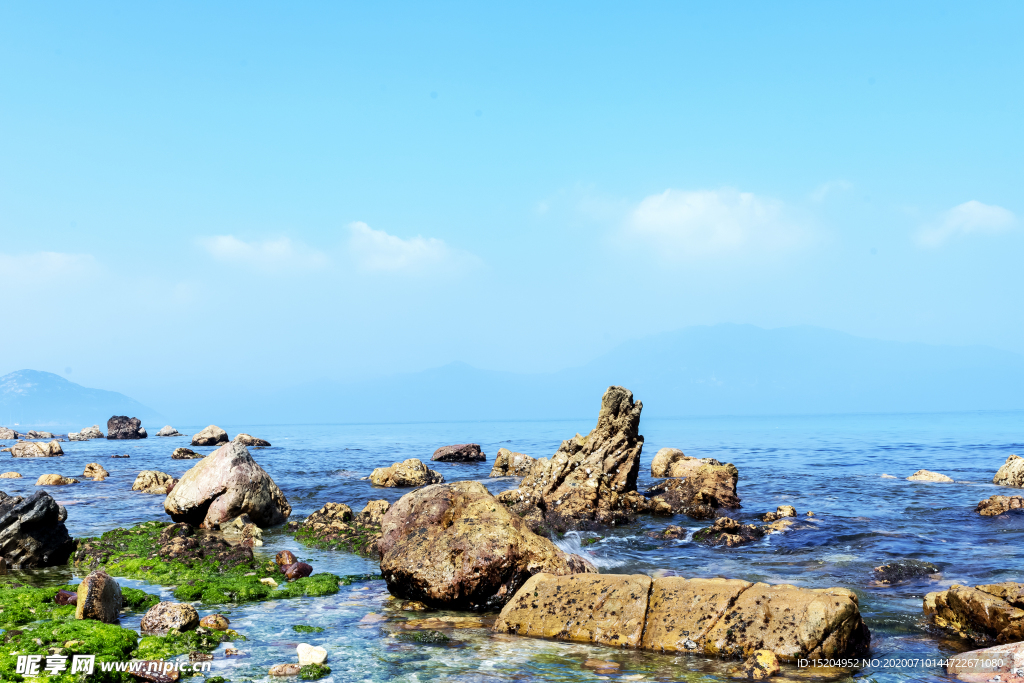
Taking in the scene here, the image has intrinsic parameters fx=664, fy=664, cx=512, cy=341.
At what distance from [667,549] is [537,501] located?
6.43 metres

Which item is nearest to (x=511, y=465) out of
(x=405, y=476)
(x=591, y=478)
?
(x=405, y=476)

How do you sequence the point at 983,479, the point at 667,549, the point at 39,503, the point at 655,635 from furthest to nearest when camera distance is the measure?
the point at 983,479 → the point at 667,549 → the point at 39,503 → the point at 655,635

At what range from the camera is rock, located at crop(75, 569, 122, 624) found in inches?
400

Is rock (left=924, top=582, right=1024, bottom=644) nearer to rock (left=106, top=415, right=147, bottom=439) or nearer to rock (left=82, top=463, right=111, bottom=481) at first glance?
rock (left=82, top=463, right=111, bottom=481)

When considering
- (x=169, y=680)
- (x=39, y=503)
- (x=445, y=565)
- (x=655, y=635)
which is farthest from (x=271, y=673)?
(x=39, y=503)

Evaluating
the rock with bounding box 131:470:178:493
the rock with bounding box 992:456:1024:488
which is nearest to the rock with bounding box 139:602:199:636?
the rock with bounding box 131:470:178:493

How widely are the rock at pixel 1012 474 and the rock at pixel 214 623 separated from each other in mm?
33228

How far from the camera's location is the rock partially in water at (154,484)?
1126 inches

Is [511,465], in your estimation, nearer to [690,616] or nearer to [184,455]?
[690,616]

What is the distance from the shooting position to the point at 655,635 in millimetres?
9359

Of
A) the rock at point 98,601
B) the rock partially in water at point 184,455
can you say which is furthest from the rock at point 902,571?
the rock partially in water at point 184,455

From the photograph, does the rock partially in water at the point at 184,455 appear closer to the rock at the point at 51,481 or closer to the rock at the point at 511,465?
Result: the rock at the point at 51,481

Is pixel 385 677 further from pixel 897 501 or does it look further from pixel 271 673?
pixel 897 501

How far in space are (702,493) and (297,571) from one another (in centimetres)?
1562
